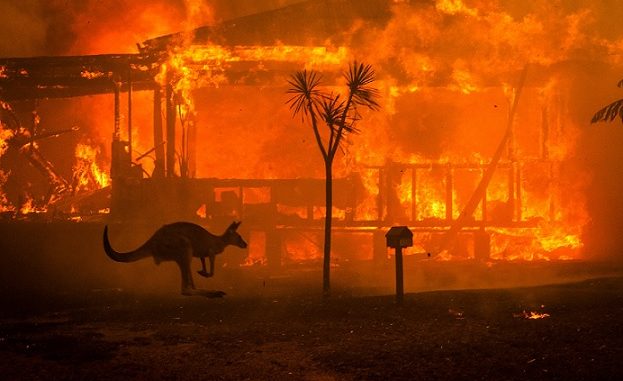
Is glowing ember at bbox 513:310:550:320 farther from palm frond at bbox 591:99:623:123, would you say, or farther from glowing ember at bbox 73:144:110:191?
glowing ember at bbox 73:144:110:191

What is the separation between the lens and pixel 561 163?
16016 millimetres

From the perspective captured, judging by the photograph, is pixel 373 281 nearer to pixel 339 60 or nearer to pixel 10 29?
pixel 339 60

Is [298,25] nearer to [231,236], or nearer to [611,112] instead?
[231,236]

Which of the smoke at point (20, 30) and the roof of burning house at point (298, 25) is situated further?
the smoke at point (20, 30)

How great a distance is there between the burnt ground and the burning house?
2115mm

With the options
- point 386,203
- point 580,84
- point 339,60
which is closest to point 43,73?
point 339,60

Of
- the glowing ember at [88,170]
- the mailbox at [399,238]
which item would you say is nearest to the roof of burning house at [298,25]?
the glowing ember at [88,170]

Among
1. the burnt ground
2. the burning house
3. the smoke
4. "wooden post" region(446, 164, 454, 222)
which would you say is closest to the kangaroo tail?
the burnt ground

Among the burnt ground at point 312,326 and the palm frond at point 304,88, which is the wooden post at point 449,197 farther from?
the palm frond at point 304,88

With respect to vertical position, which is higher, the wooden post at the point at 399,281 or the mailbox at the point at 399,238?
the mailbox at the point at 399,238

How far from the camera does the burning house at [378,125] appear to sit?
49.3 ft

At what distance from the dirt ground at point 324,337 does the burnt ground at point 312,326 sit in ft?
0.05

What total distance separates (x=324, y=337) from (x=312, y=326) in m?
0.64

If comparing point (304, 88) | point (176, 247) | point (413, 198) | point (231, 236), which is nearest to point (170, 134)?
point (231, 236)
